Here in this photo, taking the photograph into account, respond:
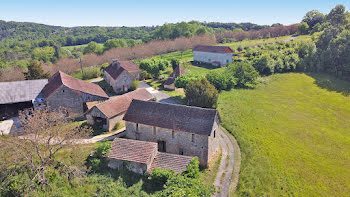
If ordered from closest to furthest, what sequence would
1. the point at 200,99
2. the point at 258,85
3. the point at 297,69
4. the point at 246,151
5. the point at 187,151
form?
the point at 187,151
the point at 246,151
the point at 200,99
the point at 258,85
the point at 297,69

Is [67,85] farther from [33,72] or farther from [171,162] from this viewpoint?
[171,162]

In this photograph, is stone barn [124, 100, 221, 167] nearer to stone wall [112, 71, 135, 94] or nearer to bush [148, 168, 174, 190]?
bush [148, 168, 174, 190]

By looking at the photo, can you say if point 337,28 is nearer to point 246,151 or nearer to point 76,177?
point 246,151

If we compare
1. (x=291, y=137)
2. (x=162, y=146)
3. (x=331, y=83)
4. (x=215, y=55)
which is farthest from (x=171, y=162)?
(x=215, y=55)

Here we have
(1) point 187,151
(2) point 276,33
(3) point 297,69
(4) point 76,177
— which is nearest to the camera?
(4) point 76,177

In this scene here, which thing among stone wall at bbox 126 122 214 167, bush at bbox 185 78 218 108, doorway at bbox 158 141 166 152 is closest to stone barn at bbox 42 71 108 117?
stone wall at bbox 126 122 214 167

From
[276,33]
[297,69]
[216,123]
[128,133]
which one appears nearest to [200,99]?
[216,123]
